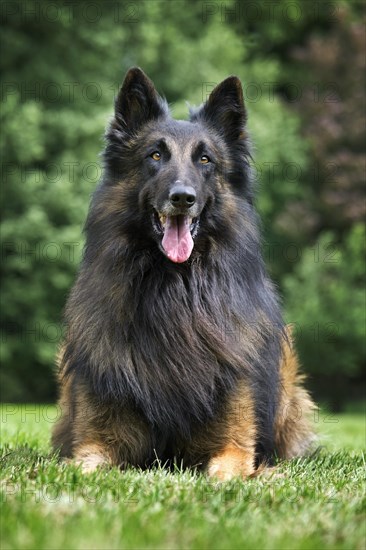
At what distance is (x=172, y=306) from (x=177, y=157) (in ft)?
3.00

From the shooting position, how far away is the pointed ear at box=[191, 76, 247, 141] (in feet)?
17.5

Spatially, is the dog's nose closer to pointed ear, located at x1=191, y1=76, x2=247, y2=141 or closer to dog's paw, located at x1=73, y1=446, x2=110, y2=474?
pointed ear, located at x1=191, y1=76, x2=247, y2=141

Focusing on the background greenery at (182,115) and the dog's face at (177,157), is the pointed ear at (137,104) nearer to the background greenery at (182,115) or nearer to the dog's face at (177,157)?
the dog's face at (177,157)

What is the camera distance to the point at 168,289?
16.1 ft

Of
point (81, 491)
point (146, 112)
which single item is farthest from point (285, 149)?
point (81, 491)

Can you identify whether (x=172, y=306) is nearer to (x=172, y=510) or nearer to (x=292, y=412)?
(x=292, y=412)

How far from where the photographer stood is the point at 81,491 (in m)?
3.62

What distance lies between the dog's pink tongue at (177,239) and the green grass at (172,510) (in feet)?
4.15

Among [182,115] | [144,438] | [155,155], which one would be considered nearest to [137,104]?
[155,155]

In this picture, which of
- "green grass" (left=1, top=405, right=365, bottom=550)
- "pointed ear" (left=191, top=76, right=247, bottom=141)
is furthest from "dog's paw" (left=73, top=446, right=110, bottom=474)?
"pointed ear" (left=191, top=76, right=247, bottom=141)

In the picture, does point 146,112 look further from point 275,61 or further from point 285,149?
point 275,61

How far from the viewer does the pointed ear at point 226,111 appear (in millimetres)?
5332

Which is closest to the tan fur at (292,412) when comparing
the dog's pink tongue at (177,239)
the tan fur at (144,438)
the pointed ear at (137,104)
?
the tan fur at (144,438)

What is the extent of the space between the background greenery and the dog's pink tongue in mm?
12028
